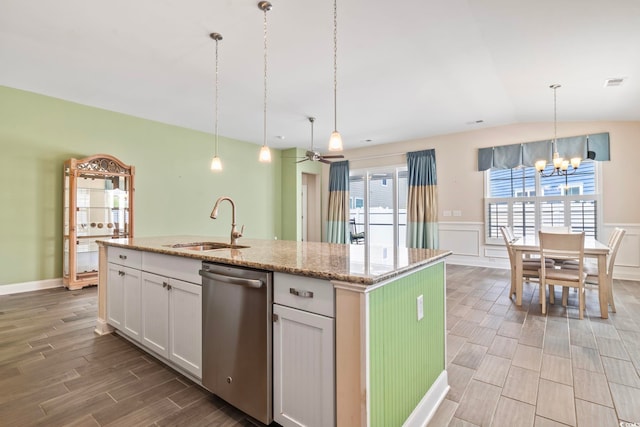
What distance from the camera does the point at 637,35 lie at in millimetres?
2697

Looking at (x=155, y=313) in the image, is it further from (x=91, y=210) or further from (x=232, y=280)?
(x=91, y=210)

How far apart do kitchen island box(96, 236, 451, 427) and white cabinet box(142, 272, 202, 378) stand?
74mm

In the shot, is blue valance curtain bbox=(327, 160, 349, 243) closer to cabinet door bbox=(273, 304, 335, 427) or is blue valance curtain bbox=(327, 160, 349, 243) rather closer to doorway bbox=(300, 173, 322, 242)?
doorway bbox=(300, 173, 322, 242)

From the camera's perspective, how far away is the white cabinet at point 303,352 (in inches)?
50.9

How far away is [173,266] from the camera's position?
6.75ft

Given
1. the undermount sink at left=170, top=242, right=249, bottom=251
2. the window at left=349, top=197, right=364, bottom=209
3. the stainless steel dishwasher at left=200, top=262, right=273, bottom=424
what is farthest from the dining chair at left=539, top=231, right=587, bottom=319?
the window at left=349, top=197, right=364, bottom=209

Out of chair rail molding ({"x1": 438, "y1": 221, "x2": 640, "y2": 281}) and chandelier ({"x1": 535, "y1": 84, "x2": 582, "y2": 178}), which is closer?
chandelier ({"x1": 535, "y1": 84, "x2": 582, "y2": 178})

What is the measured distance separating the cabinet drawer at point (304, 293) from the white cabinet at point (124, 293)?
154cm

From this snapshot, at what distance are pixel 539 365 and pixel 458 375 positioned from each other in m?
0.67

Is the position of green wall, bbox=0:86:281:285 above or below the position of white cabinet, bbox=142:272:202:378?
above

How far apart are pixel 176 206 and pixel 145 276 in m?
3.87

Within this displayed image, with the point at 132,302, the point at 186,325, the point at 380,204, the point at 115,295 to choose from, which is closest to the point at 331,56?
the point at 186,325

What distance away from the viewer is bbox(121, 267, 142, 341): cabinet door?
2.39 m

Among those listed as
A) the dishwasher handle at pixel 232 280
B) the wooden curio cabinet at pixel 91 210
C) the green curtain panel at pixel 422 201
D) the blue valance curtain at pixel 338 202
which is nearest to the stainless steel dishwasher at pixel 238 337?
the dishwasher handle at pixel 232 280
